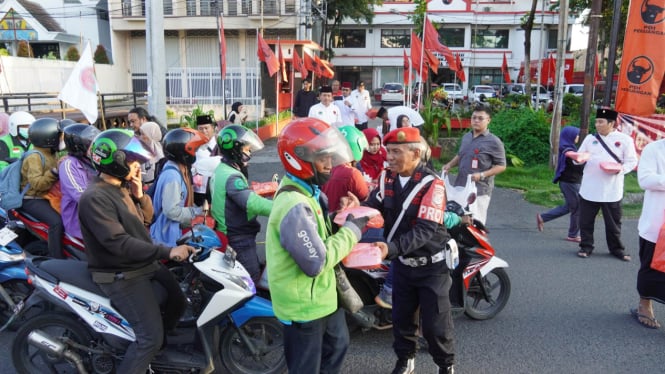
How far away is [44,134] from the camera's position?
4684 mm

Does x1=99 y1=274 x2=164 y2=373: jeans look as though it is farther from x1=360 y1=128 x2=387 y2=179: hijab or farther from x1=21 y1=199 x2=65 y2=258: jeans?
x1=360 y1=128 x2=387 y2=179: hijab

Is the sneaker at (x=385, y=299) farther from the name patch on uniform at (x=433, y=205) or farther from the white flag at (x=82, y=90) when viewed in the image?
the white flag at (x=82, y=90)

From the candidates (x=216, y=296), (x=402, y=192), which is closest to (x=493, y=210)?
(x=402, y=192)

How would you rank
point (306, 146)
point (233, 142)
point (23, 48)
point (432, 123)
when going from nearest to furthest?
point (306, 146) → point (233, 142) → point (432, 123) → point (23, 48)

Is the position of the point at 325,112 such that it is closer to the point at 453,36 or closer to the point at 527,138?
the point at 527,138

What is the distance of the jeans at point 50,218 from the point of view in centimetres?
461

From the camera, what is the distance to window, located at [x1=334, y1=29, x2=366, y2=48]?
49.2 m

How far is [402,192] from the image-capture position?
349 centimetres

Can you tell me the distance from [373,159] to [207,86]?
50.1ft

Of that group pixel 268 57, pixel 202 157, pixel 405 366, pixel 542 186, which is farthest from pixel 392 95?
pixel 405 366

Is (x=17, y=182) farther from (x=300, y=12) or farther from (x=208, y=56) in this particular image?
(x=208, y=56)

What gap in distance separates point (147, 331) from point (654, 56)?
25.1 feet

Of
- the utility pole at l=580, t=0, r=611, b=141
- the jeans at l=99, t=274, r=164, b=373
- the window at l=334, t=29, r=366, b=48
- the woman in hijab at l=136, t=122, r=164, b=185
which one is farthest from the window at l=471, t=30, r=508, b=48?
the jeans at l=99, t=274, r=164, b=373

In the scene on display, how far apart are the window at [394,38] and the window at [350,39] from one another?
1.92 meters
